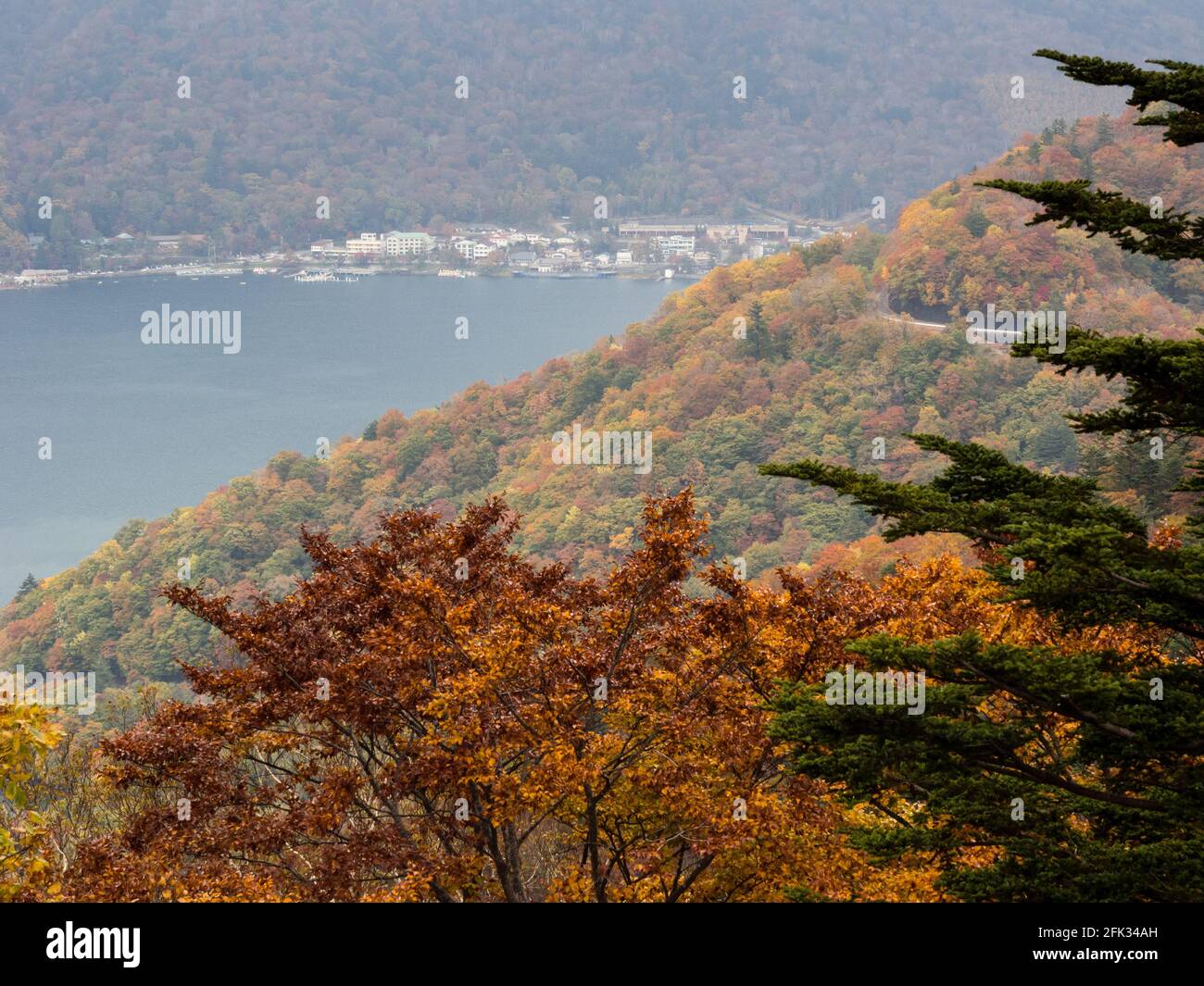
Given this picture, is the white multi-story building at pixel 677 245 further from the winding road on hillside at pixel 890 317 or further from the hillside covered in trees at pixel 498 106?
the winding road on hillside at pixel 890 317

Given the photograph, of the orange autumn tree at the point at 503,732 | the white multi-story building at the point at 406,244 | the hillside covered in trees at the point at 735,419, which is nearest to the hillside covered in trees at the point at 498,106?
the white multi-story building at the point at 406,244

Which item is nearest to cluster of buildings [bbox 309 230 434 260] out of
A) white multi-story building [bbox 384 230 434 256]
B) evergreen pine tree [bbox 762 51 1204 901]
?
white multi-story building [bbox 384 230 434 256]

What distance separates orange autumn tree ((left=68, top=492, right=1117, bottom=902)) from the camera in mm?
7496

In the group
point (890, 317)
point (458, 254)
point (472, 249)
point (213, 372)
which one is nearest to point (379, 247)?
point (458, 254)

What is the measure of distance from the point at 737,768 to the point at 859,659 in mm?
1016

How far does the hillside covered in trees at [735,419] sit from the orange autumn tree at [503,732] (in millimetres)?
34060

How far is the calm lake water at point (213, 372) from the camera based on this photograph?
284 feet

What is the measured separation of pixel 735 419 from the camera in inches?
2440

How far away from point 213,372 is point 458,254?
3659 centimetres

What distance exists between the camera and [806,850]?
7.77m

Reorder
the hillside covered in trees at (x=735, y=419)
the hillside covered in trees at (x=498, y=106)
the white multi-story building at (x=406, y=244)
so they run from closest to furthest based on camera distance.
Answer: the hillside covered in trees at (x=735, y=419)
the white multi-story building at (x=406, y=244)
the hillside covered in trees at (x=498, y=106)

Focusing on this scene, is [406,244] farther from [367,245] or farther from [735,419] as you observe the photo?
[735,419]

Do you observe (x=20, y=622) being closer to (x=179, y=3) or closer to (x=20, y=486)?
(x=20, y=486)

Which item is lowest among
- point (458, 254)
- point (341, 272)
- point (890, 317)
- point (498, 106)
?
point (890, 317)
